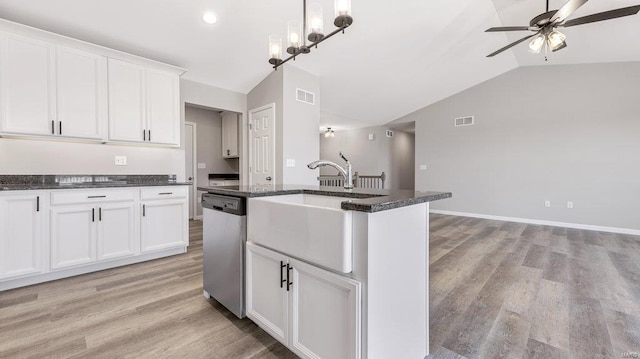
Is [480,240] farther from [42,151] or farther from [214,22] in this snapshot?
[42,151]

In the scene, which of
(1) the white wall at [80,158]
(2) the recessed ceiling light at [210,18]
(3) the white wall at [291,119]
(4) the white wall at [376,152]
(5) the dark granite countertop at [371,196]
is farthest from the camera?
(4) the white wall at [376,152]

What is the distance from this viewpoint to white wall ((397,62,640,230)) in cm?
462

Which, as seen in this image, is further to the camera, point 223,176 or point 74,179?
point 223,176

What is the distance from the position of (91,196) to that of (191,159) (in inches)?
116

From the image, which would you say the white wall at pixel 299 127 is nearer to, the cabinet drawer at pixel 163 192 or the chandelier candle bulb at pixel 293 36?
the cabinet drawer at pixel 163 192

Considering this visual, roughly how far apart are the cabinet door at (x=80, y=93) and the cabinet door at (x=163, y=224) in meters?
1.00

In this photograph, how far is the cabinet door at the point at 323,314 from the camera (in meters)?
1.10

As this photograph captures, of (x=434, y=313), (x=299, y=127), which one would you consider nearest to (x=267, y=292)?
(x=434, y=313)

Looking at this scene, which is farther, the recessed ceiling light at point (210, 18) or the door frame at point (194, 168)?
the door frame at point (194, 168)

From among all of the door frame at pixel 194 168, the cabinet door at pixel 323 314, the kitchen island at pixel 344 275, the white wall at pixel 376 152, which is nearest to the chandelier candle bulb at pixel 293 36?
the kitchen island at pixel 344 275

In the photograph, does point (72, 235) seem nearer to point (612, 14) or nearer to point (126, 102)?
point (126, 102)

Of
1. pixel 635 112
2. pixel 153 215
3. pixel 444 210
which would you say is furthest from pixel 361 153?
pixel 153 215

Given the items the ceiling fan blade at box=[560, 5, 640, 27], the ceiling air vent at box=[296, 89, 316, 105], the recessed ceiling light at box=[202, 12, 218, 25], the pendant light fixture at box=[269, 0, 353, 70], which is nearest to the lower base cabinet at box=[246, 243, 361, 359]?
the pendant light fixture at box=[269, 0, 353, 70]

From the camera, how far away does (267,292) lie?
1571 millimetres
